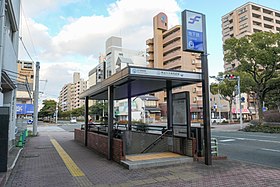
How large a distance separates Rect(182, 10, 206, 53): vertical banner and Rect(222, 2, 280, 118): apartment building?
196 feet

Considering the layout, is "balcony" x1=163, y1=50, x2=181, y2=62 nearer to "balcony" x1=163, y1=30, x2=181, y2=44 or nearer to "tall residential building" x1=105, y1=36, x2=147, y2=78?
"balcony" x1=163, y1=30, x2=181, y2=44

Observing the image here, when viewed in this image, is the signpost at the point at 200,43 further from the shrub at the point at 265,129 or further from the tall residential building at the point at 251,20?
the tall residential building at the point at 251,20

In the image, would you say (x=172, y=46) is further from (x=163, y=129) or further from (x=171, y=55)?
(x=163, y=129)

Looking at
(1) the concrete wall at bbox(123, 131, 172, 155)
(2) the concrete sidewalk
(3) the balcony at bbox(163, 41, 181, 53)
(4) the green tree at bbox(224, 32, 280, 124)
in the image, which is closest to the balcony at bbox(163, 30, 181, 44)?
(3) the balcony at bbox(163, 41, 181, 53)

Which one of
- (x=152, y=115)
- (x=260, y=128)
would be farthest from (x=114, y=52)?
(x=260, y=128)

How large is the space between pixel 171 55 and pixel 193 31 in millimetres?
55840

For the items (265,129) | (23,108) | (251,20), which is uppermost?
(251,20)

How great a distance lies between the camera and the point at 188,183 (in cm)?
585

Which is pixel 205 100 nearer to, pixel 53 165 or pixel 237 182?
pixel 237 182

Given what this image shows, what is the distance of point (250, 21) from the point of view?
215 ft

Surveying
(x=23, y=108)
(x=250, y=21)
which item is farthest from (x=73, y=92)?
(x=23, y=108)

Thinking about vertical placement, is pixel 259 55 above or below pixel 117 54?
below

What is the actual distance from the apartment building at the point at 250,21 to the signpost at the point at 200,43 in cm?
5993

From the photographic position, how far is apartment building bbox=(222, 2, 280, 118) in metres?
65.4
